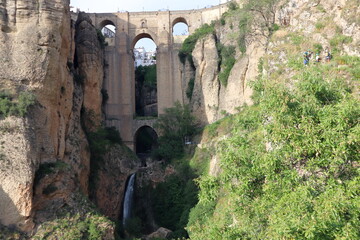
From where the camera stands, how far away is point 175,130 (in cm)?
3419

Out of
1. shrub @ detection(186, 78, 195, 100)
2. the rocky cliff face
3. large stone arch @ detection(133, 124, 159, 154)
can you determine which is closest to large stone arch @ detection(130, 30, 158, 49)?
the rocky cliff face

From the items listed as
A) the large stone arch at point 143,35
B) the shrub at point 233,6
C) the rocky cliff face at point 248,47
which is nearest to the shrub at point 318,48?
the rocky cliff face at point 248,47

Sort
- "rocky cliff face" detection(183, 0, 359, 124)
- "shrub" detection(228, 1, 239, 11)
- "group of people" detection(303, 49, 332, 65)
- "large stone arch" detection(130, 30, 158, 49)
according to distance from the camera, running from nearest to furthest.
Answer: "group of people" detection(303, 49, 332, 65) < "rocky cliff face" detection(183, 0, 359, 124) < "shrub" detection(228, 1, 239, 11) < "large stone arch" detection(130, 30, 158, 49)

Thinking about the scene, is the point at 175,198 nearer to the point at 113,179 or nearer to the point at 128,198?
the point at 128,198

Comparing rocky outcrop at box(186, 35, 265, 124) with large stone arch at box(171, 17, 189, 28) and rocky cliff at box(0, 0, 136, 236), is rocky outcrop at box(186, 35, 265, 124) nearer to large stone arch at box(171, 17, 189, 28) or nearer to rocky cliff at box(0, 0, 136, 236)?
large stone arch at box(171, 17, 189, 28)

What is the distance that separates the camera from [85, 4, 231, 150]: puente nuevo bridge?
1474 inches

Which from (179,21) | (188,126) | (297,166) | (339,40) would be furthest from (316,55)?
(179,21)

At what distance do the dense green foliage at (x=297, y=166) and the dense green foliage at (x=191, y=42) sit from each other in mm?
26847

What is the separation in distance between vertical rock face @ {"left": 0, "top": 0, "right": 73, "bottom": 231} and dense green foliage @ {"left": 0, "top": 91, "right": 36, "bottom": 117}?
36 cm

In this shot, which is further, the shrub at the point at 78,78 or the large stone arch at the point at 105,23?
the large stone arch at the point at 105,23

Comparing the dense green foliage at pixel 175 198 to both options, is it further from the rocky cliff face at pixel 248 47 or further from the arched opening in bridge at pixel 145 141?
the arched opening in bridge at pixel 145 141

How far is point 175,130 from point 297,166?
24352 millimetres

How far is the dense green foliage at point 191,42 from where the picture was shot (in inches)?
1462

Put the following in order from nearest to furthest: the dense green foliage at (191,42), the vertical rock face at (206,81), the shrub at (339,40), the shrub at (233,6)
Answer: the shrub at (339,40), the vertical rock face at (206,81), the shrub at (233,6), the dense green foliage at (191,42)
